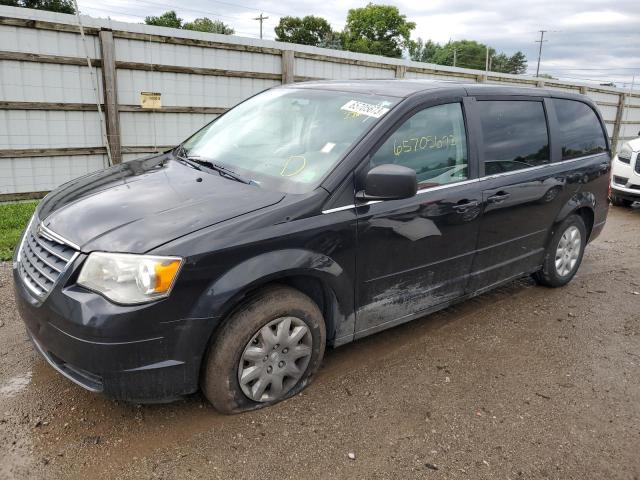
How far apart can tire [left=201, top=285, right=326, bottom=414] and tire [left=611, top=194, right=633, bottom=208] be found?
8.28 metres

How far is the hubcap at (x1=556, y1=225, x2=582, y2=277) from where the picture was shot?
15.7ft

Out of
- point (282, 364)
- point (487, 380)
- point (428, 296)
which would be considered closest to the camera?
point (282, 364)

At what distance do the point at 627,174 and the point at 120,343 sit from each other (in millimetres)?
8970

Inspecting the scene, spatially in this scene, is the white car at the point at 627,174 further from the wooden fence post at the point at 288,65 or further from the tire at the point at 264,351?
the tire at the point at 264,351

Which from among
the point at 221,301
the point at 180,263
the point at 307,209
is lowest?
the point at 221,301

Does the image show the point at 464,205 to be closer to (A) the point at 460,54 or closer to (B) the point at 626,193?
(B) the point at 626,193

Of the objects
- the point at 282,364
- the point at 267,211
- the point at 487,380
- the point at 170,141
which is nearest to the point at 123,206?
the point at 267,211

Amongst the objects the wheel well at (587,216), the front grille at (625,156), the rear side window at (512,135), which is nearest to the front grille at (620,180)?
the front grille at (625,156)

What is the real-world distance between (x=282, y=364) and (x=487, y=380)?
1352 millimetres

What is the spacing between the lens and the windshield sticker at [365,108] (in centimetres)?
320

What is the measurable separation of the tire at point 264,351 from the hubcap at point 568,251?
9.41 ft

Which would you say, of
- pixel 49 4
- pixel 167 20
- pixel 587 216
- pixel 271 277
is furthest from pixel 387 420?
pixel 167 20

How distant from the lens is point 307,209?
9.10 ft

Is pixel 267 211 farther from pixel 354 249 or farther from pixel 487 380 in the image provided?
pixel 487 380
